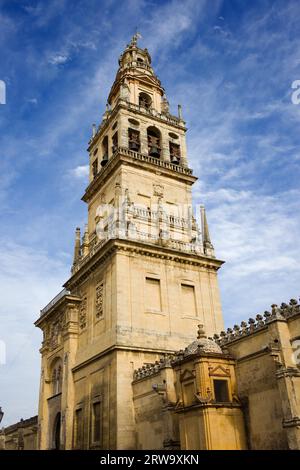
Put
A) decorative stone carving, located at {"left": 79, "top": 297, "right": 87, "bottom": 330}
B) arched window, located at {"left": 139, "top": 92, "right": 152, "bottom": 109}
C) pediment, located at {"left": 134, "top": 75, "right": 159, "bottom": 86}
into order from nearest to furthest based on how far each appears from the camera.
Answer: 1. decorative stone carving, located at {"left": 79, "top": 297, "right": 87, "bottom": 330}
2. arched window, located at {"left": 139, "top": 92, "right": 152, "bottom": 109}
3. pediment, located at {"left": 134, "top": 75, "right": 159, "bottom": 86}

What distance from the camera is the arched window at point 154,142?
35.4 meters

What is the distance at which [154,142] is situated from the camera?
36.5 m

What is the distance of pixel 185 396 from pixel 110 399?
688cm

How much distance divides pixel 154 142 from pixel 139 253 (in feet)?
37.5

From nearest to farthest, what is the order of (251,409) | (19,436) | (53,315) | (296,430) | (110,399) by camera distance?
(296,430), (251,409), (110,399), (53,315), (19,436)

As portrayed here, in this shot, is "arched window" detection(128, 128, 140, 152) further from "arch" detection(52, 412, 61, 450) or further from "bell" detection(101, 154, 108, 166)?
"arch" detection(52, 412, 61, 450)

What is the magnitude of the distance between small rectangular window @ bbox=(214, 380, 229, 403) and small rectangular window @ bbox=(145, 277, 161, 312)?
9.71 m

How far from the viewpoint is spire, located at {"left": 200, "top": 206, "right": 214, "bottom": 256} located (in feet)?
105

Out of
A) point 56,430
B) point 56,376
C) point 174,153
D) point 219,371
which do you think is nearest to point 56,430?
A: point 56,430

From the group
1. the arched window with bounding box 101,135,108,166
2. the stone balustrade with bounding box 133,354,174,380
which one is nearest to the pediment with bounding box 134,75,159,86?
the arched window with bounding box 101,135,108,166

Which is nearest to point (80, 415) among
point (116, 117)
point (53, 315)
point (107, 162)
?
point (53, 315)
